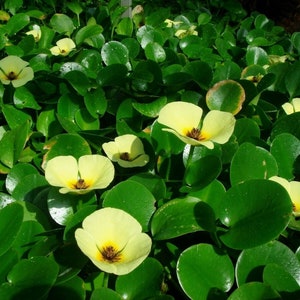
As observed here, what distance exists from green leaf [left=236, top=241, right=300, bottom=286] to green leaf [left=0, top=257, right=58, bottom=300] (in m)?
0.32

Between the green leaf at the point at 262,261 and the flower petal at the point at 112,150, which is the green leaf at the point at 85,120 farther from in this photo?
the green leaf at the point at 262,261

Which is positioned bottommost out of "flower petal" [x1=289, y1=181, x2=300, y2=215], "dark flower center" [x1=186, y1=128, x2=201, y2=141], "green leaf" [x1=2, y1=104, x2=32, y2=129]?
"green leaf" [x1=2, y1=104, x2=32, y2=129]

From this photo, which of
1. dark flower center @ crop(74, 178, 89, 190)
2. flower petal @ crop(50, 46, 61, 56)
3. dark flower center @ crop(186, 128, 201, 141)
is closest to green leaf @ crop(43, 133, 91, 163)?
dark flower center @ crop(74, 178, 89, 190)

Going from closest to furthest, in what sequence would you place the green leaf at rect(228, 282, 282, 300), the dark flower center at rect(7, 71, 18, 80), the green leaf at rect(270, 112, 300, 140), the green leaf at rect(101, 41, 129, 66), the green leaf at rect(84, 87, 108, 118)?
the green leaf at rect(228, 282, 282, 300) < the green leaf at rect(270, 112, 300, 140) < the green leaf at rect(84, 87, 108, 118) < the dark flower center at rect(7, 71, 18, 80) < the green leaf at rect(101, 41, 129, 66)

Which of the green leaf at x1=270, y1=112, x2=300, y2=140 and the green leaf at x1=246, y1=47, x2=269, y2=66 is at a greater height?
the green leaf at x1=270, y1=112, x2=300, y2=140

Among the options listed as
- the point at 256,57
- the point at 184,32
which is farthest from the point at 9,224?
the point at 184,32

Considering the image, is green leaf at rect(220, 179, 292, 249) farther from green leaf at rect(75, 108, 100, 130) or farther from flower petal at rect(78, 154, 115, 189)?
green leaf at rect(75, 108, 100, 130)

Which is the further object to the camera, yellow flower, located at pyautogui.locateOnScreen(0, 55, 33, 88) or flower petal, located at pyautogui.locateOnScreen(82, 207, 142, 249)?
yellow flower, located at pyautogui.locateOnScreen(0, 55, 33, 88)

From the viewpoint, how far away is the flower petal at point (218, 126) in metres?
0.95

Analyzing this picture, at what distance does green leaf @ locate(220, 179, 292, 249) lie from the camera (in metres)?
0.82

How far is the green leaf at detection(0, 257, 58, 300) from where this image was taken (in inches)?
29.9

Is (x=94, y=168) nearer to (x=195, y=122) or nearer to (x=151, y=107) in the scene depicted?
(x=195, y=122)

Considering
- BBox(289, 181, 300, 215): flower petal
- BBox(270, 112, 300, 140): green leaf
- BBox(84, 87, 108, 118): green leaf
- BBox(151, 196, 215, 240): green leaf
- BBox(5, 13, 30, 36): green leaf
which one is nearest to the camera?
BBox(151, 196, 215, 240): green leaf

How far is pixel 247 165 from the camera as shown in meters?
0.99
